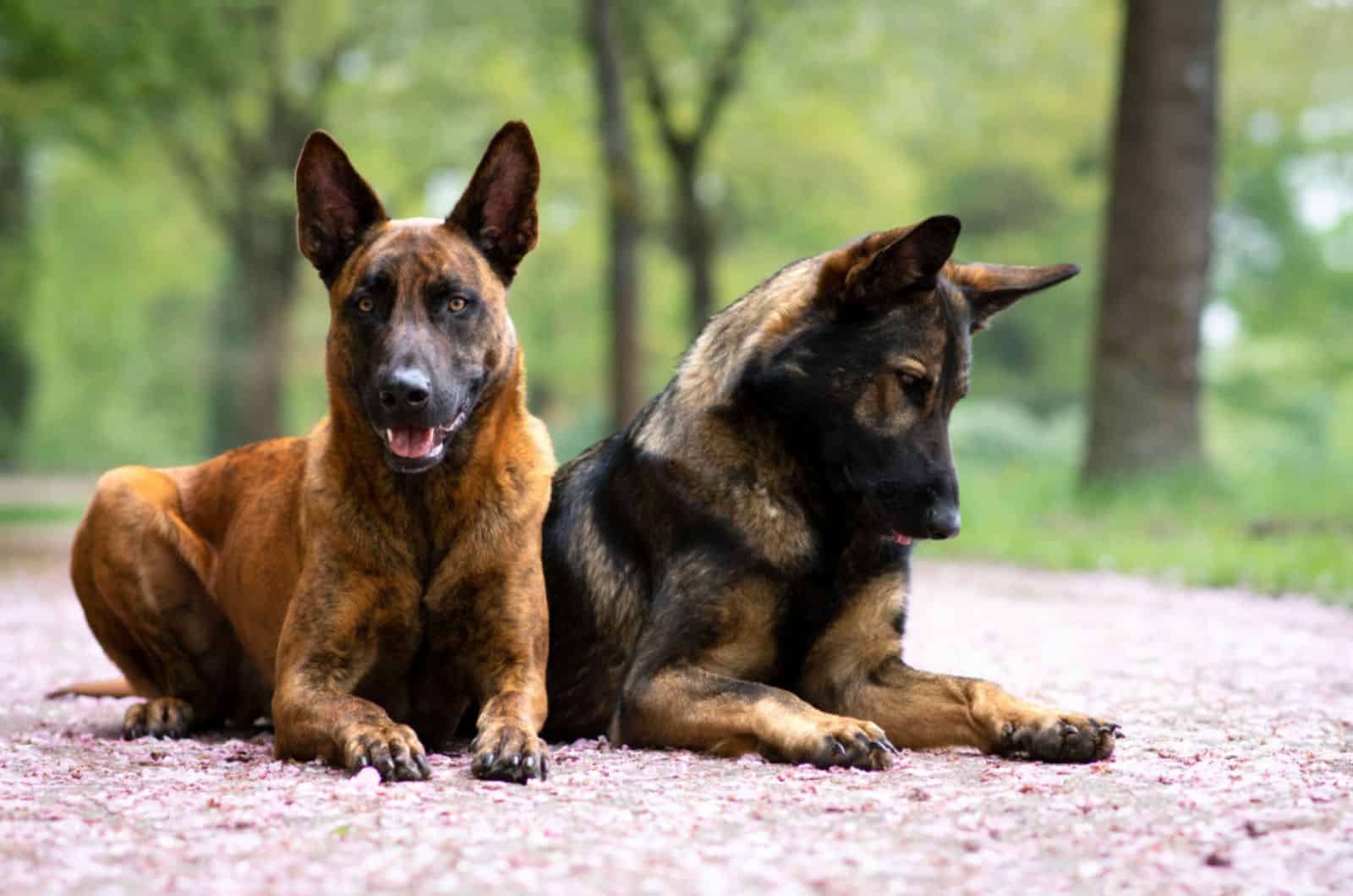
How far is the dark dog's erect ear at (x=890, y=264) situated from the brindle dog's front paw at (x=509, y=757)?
173 cm

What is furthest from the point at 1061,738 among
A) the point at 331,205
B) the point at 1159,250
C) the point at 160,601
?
the point at 1159,250

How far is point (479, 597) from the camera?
4.70 meters

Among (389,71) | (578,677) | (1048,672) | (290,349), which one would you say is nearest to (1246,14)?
(389,71)

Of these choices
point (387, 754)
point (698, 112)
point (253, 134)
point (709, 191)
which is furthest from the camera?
point (709, 191)

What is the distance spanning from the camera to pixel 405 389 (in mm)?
4324

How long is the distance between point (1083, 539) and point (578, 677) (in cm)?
891

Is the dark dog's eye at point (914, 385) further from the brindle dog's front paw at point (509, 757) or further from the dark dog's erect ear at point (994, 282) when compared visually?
the brindle dog's front paw at point (509, 757)

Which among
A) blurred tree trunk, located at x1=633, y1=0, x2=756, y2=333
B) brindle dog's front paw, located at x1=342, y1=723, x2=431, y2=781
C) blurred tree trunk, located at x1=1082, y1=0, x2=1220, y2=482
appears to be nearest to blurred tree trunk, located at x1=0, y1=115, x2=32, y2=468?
blurred tree trunk, located at x1=633, y1=0, x2=756, y2=333

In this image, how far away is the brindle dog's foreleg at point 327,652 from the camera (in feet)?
14.6

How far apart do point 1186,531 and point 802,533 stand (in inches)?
363

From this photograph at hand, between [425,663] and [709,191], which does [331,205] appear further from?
[709,191]

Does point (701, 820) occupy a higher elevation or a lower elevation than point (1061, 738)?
lower

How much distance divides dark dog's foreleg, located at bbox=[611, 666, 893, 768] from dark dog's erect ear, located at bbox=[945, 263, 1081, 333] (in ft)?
5.03

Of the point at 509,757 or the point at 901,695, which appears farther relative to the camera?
the point at 901,695
